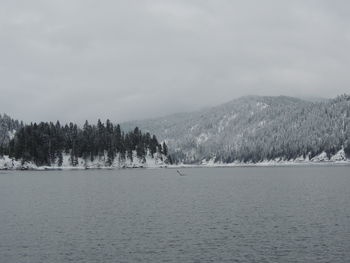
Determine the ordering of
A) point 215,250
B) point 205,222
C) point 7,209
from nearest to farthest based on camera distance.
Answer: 1. point 215,250
2. point 205,222
3. point 7,209

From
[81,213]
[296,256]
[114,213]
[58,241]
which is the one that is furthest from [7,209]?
[296,256]

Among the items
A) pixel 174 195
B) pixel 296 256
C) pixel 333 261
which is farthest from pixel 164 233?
pixel 174 195

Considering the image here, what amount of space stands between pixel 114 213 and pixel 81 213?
5152 millimetres

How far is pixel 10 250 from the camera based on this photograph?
4569 centimetres

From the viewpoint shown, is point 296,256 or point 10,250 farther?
point 10,250

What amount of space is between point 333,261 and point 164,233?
20739 mm

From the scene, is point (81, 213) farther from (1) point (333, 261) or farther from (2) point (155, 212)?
(1) point (333, 261)

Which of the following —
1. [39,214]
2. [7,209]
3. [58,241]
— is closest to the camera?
[58,241]

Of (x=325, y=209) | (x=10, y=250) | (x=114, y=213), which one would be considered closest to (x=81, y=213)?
(x=114, y=213)

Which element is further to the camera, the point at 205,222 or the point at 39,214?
the point at 39,214

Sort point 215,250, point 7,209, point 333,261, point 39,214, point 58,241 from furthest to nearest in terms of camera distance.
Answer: point 7,209, point 39,214, point 58,241, point 215,250, point 333,261

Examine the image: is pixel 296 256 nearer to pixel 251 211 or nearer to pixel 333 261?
pixel 333 261

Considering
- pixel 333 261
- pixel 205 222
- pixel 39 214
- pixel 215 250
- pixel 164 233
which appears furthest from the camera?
pixel 39 214

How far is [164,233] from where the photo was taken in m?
54.3
